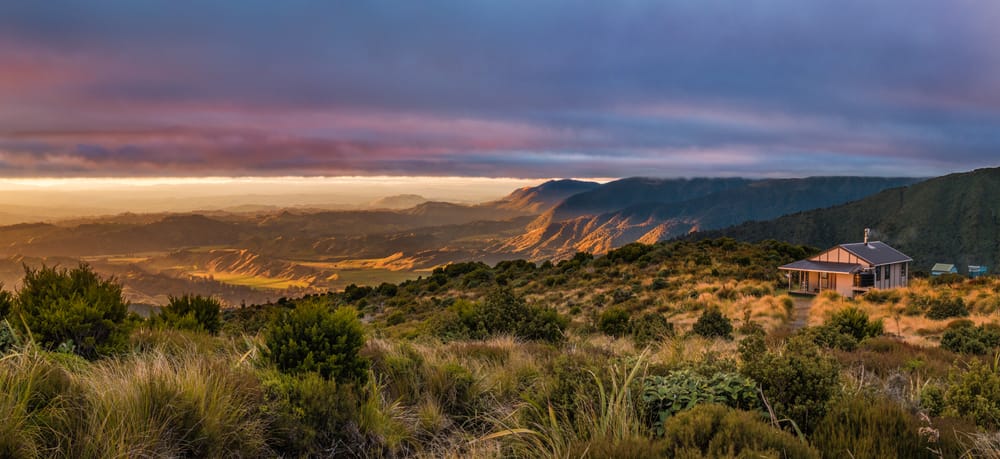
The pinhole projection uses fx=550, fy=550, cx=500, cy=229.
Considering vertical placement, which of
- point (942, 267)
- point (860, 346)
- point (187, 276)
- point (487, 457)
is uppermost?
point (487, 457)

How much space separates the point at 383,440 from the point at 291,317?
1.95m

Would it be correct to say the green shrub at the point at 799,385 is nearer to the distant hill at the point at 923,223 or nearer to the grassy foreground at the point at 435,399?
the grassy foreground at the point at 435,399

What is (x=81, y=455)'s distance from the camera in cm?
401

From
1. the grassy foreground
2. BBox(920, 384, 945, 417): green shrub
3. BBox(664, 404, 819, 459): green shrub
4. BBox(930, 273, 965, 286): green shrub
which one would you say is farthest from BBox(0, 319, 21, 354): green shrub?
BBox(930, 273, 965, 286): green shrub

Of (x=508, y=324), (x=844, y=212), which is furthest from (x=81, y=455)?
(x=844, y=212)

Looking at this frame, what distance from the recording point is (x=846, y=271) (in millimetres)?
38250

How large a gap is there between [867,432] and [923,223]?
166567 millimetres

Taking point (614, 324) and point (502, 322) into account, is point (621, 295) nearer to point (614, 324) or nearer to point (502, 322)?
point (614, 324)

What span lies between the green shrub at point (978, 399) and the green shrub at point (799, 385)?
1.64 m

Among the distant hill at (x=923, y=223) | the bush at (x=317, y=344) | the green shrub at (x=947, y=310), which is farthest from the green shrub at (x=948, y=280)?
the distant hill at (x=923, y=223)

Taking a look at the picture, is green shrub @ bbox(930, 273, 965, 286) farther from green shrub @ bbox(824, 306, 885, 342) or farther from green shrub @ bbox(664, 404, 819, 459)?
green shrub @ bbox(664, 404, 819, 459)

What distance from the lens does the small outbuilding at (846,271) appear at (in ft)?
126

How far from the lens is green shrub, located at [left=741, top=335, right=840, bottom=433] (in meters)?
4.57

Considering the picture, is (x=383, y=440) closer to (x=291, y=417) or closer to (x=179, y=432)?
(x=291, y=417)
